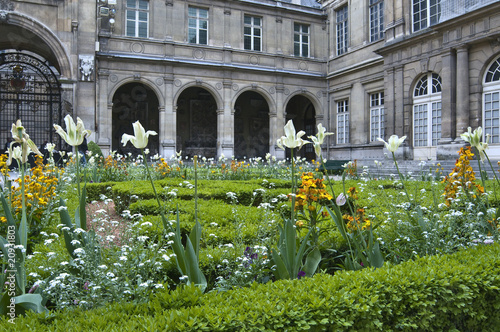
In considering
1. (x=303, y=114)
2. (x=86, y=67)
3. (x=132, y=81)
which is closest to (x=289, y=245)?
(x=86, y=67)

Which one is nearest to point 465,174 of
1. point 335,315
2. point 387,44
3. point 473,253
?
point 473,253

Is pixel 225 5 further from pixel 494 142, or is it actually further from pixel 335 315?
pixel 335 315

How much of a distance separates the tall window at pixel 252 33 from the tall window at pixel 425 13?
7.80 m

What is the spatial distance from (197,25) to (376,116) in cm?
967

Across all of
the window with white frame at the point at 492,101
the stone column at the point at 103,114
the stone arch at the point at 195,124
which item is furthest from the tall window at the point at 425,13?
the stone column at the point at 103,114

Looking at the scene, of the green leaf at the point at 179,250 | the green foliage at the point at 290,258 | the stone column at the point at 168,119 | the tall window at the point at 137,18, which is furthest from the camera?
the stone column at the point at 168,119

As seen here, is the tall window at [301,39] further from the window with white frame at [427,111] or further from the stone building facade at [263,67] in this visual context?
the window with white frame at [427,111]

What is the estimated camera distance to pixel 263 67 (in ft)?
67.4

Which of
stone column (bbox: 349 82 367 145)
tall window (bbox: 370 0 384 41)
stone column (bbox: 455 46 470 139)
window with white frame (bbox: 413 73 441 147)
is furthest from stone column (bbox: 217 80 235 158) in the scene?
stone column (bbox: 455 46 470 139)

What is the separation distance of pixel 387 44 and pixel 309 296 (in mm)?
16877

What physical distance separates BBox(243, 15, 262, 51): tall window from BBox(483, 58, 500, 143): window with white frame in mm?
11060

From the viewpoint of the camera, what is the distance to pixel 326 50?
22250mm

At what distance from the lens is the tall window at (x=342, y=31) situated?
21078 mm

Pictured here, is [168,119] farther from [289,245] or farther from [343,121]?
[289,245]
